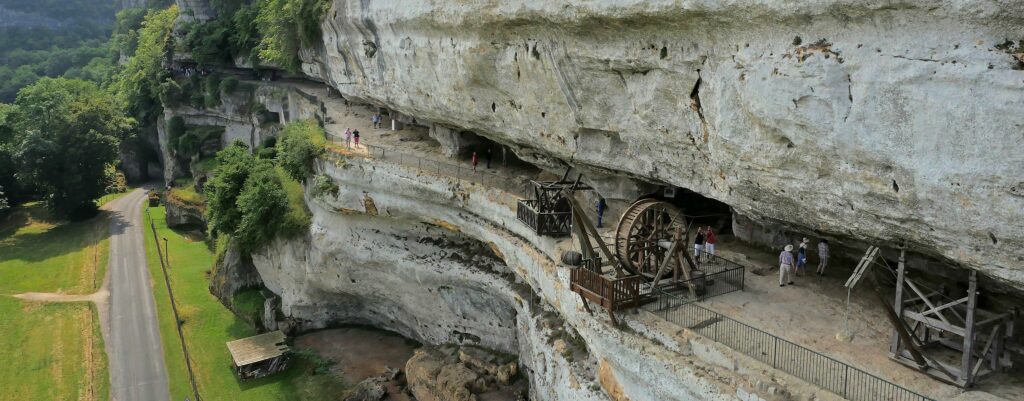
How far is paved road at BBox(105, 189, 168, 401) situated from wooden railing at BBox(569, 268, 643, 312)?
2136 centimetres

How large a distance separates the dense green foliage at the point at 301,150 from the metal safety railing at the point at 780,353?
20.5m

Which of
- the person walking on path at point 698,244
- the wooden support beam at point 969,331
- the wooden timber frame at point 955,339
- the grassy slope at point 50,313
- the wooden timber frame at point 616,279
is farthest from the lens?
the grassy slope at point 50,313

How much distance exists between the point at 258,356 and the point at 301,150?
29.4 ft

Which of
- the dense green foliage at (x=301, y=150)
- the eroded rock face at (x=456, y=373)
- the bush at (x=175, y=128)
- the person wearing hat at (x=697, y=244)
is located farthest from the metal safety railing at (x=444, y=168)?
the bush at (x=175, y=128)

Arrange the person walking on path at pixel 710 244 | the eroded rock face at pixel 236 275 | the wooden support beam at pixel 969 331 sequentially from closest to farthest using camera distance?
the wooden support beam at pixel 969 331 → the person walking on path at pixel 710 244 → the eroded rock face at pixel 236 275

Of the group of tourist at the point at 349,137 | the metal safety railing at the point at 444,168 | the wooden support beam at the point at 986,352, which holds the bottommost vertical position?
the wooden support beam at the point at 986,352

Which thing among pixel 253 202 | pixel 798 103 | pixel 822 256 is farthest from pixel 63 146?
pixel 798 103

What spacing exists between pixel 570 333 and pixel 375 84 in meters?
16.8

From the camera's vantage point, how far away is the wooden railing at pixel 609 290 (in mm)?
16531

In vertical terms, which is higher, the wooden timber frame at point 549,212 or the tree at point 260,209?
the wooden timber frame at point 549,212

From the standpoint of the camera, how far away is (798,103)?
13445 mm

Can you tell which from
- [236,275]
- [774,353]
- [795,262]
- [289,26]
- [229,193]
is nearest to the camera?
[774,353]

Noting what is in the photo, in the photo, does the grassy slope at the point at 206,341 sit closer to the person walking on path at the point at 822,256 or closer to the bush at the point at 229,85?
the bush at the point at 229,85

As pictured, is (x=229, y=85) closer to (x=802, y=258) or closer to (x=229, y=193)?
(x=229, y=193)
